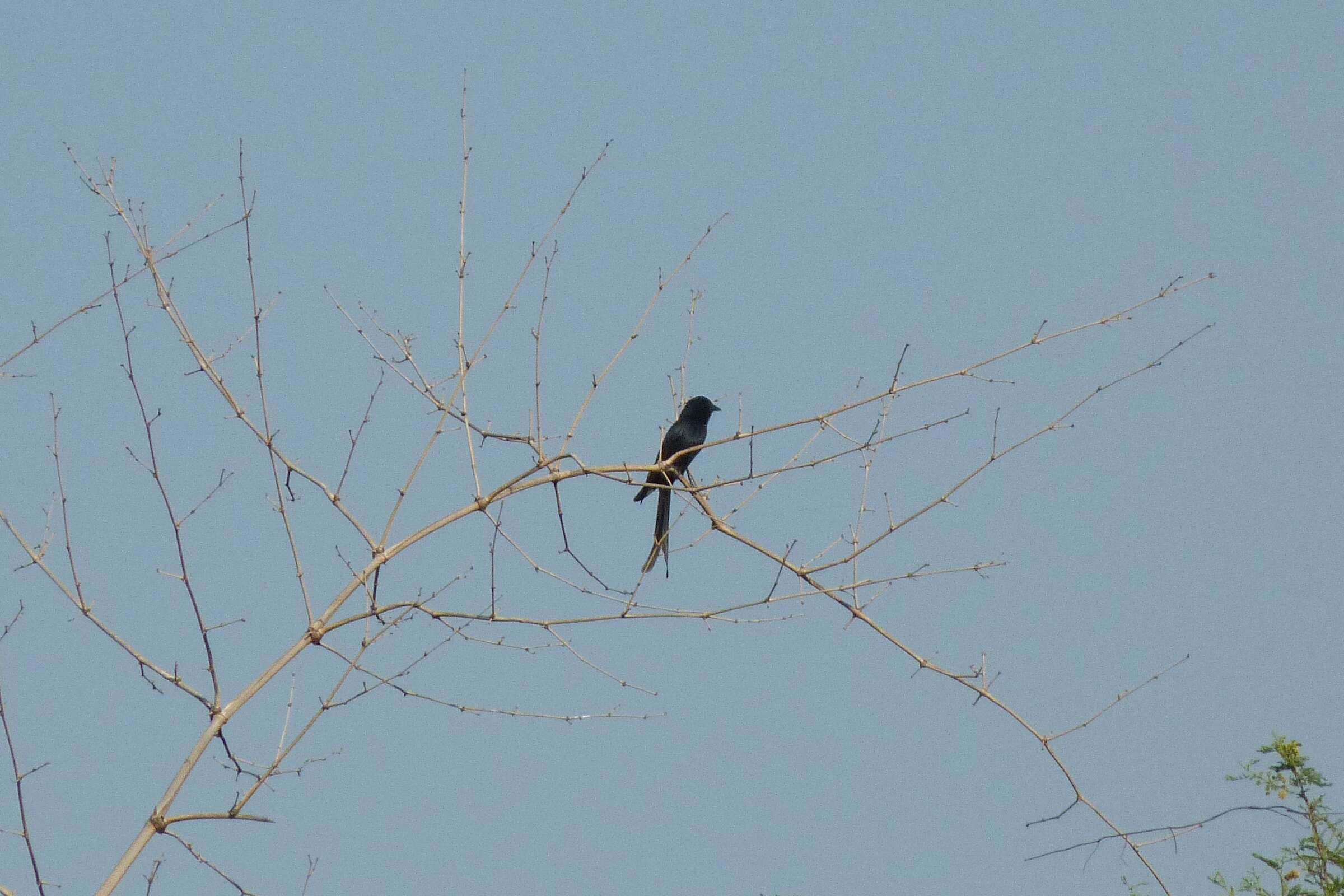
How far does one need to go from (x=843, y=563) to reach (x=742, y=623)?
392mm

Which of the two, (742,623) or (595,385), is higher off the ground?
(595,385)

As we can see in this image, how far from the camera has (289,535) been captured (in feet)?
11.3

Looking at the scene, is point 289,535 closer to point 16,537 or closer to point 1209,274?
point 16,537

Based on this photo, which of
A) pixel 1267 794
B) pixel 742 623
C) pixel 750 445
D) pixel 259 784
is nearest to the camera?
pixel 259 784

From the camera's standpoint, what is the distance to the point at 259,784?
313 centimetres

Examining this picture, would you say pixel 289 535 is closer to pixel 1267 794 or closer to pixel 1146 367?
pixel 1146 367

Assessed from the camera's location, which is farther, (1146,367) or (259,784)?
(1146,367)

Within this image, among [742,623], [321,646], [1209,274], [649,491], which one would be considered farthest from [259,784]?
[649,491]

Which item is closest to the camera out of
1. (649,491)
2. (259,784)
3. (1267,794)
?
(259,784)

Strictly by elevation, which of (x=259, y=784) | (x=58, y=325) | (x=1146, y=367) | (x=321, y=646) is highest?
(x=58, y=325)

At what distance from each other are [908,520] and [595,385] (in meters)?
1.01

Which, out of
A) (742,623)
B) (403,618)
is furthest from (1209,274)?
(403,618)

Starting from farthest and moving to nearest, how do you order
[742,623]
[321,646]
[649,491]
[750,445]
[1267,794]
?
[649,491], [1267,794], [750,445], [742,623], [321,646]

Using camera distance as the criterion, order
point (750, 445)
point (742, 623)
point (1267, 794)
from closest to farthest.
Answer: point (742, 623) < point (750, 445) < point (1267, 794)
